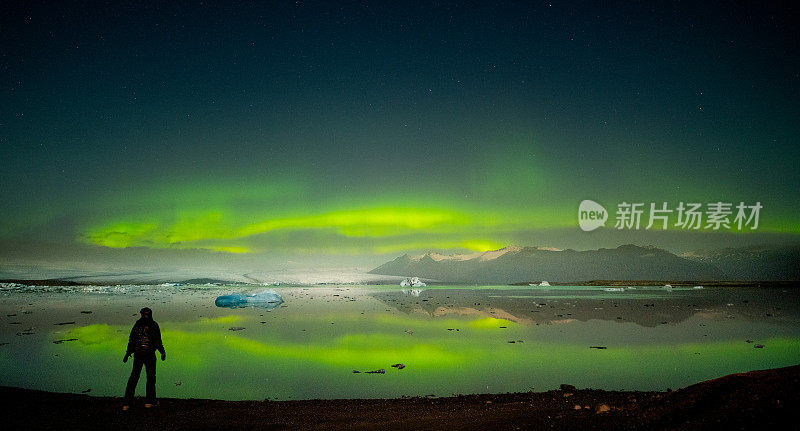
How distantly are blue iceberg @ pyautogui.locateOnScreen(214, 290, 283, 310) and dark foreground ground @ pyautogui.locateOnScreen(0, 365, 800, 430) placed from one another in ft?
120

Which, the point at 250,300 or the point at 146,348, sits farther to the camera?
the point at 250,300

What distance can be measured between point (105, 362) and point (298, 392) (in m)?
8.98

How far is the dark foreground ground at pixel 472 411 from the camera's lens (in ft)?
23.4

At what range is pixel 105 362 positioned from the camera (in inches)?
664

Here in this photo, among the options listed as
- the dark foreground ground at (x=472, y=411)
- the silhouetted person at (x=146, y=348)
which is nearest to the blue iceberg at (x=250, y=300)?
the dark foreground ground at (x=472, y=411)

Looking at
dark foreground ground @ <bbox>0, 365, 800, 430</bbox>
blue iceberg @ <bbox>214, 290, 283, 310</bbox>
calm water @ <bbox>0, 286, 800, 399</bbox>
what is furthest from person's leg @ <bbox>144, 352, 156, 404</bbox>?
blue iceberg @ <bbox>214, 290, 283, 310</bbox>

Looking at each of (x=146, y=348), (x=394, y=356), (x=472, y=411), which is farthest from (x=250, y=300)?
(x=472, y=411)

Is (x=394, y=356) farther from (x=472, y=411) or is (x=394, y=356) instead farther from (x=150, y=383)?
(x=150, y=383)

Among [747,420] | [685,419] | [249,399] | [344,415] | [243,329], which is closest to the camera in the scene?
[747,420]

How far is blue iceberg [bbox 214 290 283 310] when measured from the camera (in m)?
47.8

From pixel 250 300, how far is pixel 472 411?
46757 mm

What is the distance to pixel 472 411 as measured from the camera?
32.6ft

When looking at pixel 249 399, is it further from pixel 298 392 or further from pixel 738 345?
pixel 738 345

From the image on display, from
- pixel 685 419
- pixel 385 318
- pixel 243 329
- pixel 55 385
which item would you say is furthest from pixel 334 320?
pixel 685 419
